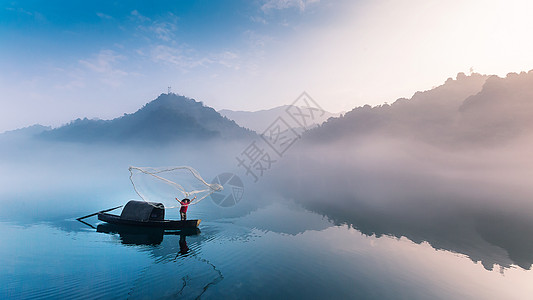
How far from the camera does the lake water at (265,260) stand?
17328mm

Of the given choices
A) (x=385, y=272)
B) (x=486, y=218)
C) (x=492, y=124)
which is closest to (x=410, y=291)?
(x=385, y=272)

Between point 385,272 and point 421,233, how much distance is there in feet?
62.2

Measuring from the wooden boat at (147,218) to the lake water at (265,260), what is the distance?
1319 millimetres

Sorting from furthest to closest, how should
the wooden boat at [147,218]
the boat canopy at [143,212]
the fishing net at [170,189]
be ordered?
1. the boat canopy at [143,212]
2. the wooden boat at [147,218]
3. the fishing net at [170,189]

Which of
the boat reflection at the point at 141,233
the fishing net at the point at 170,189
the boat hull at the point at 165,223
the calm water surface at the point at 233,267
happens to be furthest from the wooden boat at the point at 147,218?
the fishing net at the point at 170,189

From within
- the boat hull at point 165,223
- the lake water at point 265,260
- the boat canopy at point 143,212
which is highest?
the boat canopy at point 143,212

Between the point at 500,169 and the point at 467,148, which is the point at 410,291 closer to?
the point at 500,169

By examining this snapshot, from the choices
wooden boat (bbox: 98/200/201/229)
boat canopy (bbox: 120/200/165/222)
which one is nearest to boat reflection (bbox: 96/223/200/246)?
wooden boat (bbox: 98/200/201/229)

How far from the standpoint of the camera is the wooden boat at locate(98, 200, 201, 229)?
29.5 metres

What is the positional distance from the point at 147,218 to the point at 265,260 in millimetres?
17946

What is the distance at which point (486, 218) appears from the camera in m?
47.6

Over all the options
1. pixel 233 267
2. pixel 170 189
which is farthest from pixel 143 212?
pixel 170 189

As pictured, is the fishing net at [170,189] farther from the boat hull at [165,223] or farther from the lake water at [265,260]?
the lake water at [265,260]

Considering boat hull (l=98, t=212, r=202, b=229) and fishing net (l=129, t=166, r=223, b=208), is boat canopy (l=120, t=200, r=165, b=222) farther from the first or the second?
fishing net (l=129, t=166, r=223, b=208)
